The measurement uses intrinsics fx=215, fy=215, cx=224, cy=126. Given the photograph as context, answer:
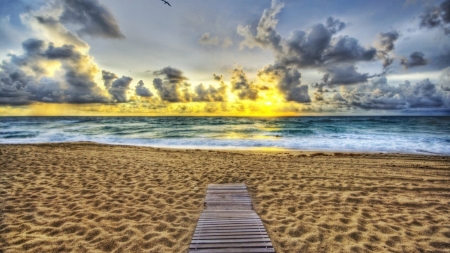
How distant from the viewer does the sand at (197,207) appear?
387 cm

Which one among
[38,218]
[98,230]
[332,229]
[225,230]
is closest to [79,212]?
[38,218]

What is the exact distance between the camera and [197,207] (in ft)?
17.5

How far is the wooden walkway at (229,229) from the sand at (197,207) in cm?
47

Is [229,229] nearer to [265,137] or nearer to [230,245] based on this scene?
Answer: [230,245]

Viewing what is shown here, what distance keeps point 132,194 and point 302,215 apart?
4551mm

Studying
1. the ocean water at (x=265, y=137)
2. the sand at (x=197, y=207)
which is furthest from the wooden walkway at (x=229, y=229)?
the ocean water at (x=265, y=137)

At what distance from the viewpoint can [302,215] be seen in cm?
487

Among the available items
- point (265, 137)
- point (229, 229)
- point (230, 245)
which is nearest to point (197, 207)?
point (229, 229)

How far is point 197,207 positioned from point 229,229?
5.98 feet

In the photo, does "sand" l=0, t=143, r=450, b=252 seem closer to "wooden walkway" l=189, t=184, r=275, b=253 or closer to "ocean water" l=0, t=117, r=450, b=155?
"wooden walkway" l=189, t=184, r=275, b=253

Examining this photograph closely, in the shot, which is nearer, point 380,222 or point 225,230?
point 225,230

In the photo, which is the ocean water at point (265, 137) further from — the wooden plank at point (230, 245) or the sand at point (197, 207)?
the wooden plank at point (230, 245)

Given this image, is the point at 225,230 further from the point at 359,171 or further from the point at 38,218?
the point at 359,171

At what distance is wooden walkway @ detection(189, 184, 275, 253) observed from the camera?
10.5 feet
